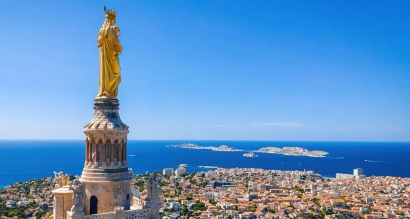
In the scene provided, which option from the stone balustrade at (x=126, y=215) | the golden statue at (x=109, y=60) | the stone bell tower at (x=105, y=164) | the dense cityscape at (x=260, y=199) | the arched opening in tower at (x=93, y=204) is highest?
the golden statue at (x=109, y=60)

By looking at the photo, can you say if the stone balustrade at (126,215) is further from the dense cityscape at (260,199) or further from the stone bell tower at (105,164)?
the dense cityscape at (260,199)

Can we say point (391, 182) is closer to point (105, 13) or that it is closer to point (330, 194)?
point (330, 194)

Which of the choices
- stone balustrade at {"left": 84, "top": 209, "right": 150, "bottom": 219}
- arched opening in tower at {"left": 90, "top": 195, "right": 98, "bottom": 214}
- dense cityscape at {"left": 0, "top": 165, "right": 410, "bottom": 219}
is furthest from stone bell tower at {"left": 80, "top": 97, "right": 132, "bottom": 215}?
dense cityscape at {"left": 0, "top": 165, "right": 410, "bottom": 219}

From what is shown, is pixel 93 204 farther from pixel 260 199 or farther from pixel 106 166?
pixel 260 199

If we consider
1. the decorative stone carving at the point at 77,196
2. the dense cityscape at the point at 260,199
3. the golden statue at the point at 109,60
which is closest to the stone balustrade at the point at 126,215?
the decorative stone carving at the point at 77,196

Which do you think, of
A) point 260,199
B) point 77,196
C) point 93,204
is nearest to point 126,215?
point 93,204

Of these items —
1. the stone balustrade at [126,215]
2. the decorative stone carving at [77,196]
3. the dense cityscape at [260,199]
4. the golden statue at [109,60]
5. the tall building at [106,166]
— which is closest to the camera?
the decorative stone carving at [77,196]
